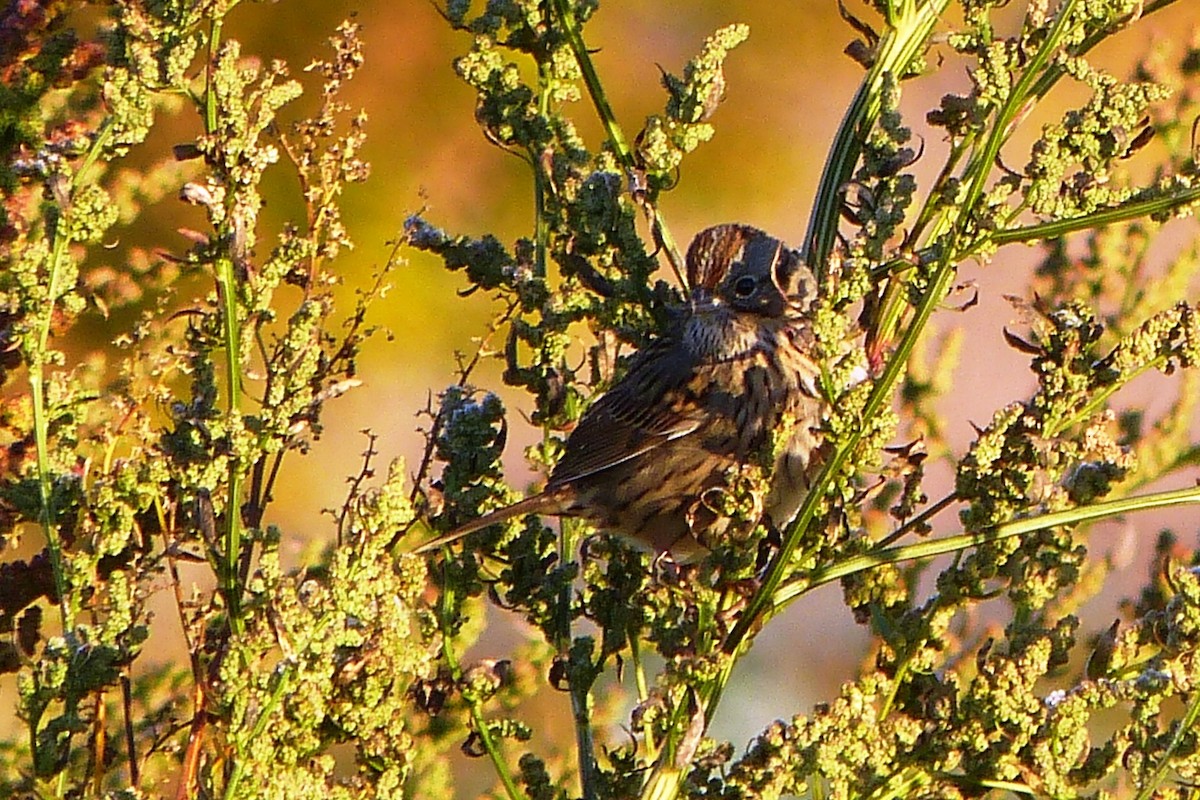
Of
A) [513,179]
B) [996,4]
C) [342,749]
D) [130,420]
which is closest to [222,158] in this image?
[130,420]

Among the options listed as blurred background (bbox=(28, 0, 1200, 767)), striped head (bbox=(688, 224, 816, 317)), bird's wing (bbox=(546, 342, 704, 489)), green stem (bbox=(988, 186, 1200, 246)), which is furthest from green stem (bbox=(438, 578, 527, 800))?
blurred background (bbox=(28, 0, 1200, 767))

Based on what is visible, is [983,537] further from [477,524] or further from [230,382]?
[230,382]

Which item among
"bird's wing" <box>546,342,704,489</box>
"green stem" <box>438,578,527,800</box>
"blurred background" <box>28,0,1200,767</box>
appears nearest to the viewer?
"green stem" <box>438,578,527,800</box>

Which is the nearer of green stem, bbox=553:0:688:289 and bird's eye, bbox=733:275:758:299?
green stem, bbox=553:0:688:289

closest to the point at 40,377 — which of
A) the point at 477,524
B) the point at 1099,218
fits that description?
the point at 477,524

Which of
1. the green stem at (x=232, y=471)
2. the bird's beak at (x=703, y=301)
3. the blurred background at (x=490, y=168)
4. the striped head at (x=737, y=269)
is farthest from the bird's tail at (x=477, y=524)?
the blurred background at (x=490, y=168)

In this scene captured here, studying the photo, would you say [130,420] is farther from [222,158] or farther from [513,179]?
[513,179]

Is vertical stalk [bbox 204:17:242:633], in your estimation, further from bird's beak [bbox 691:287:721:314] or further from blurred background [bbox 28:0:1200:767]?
blurred background [bbox 28:0:1200:767]
